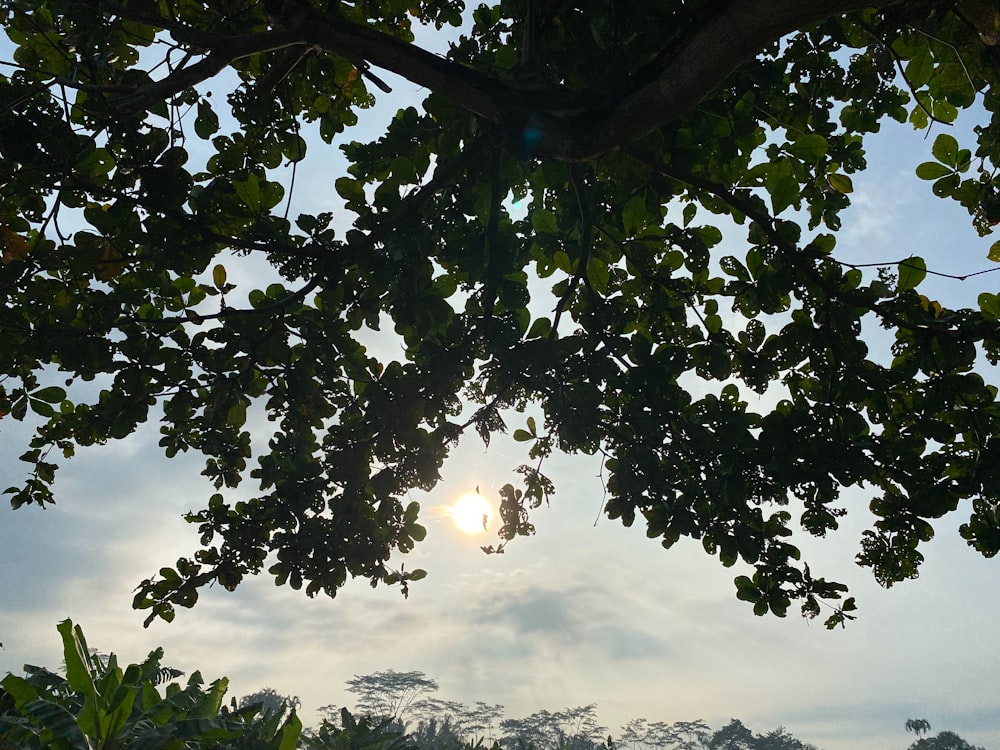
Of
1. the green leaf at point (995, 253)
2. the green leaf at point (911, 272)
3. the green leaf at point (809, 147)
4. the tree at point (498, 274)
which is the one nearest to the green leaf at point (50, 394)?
the tree at point (498, 274)

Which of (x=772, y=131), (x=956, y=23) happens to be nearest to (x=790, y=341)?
(x=772, y=131)

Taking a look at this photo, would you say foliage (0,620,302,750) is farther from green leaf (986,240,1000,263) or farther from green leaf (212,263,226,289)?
green leaf (986,240,1000,263)

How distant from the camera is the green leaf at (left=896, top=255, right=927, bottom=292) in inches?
123

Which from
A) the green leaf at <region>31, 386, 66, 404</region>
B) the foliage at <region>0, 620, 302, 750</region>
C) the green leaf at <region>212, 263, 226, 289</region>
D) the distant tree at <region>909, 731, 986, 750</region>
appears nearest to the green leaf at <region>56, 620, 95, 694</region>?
the foliage at <region>0, 620, 302, 750</region>

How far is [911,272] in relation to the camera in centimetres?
313

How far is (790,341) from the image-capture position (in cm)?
339

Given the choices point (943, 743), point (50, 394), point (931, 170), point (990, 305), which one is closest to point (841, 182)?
point (931, 170)

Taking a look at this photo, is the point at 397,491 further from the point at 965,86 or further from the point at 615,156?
the point at 965,86

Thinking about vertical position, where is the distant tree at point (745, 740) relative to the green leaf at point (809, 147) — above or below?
below

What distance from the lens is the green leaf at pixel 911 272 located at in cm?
312

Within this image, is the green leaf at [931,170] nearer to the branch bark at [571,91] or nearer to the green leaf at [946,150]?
the green leaf at [946,150]

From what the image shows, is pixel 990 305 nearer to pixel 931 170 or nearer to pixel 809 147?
pixel 931 170

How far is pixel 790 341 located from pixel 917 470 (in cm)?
92

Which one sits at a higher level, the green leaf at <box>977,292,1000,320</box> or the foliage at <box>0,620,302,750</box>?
the green leaf at <box>977,292,1000,320</box>
